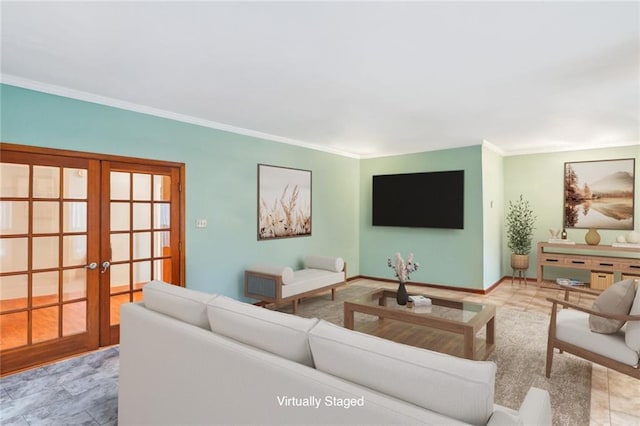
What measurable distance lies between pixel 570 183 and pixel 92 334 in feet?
25.0

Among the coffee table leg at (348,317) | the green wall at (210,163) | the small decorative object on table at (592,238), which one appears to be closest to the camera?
the green wall at (210,163)

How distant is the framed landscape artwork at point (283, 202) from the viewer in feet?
17.3

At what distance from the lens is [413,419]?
44.3 inches

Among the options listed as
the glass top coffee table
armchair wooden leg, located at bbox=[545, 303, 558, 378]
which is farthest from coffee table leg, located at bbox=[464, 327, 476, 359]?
armchair wooden leg, located at bbox=[545, 303, 558, 378]

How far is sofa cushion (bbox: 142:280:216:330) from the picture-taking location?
6.37 feet

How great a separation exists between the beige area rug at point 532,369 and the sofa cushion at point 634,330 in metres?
0.55

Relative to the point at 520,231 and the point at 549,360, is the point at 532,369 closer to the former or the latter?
the point at 549,360

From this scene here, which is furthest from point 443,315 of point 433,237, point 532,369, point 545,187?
point 545,187

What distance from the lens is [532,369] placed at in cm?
310

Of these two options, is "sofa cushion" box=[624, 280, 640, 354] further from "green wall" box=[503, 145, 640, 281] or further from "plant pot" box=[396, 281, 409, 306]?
"green wall" box=[503, 145, 640, 281]

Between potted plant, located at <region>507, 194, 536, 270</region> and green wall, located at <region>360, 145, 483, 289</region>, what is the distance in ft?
3.94

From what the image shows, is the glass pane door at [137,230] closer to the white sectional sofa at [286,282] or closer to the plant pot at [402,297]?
the white sectional sofa at [286,282]

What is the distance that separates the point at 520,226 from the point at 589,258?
1.21 meters

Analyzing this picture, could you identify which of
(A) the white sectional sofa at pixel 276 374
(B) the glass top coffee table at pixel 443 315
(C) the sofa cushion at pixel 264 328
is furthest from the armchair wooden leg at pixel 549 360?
(C) the sofa cushion at pixel 264 328
